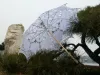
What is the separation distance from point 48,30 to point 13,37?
3974 millimetres

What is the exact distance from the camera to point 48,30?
7.75 m

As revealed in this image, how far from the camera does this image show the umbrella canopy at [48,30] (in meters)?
7.73

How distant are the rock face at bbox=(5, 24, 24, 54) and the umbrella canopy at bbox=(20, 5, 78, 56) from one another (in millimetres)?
3312

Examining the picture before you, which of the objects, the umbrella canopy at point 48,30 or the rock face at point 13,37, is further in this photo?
the rock face at point 13,37

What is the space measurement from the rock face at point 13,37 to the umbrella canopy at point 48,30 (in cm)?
331

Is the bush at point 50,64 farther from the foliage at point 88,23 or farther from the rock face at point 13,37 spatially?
the rock face at point 13,37

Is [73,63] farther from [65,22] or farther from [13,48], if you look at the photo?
[13,48]

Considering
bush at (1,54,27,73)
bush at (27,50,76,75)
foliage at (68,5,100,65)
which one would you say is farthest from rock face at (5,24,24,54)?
foliage at (68,5,100,65)

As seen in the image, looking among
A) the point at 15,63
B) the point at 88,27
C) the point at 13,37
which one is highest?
the point at 88,27

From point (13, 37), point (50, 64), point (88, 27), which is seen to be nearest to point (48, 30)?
point (50, 64)

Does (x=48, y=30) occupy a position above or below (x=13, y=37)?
above

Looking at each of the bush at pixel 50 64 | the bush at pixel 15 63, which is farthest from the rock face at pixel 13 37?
the bush at pixel 50 64

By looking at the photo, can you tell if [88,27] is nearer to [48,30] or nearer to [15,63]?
[48,30]

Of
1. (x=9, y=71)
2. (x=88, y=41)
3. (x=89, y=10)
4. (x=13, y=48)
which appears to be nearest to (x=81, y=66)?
(x=88, y=41)
